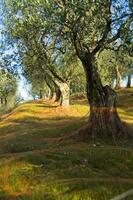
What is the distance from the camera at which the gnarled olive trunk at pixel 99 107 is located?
26219 millimetres

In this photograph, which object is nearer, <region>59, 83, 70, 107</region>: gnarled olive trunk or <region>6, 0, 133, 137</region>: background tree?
<region>6, 0, 133, 137</region>: background tree

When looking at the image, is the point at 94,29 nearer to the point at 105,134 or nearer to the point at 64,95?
the point at 105,134

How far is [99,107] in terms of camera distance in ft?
87.8

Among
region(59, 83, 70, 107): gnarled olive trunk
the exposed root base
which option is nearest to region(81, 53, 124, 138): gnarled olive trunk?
the exposed root base

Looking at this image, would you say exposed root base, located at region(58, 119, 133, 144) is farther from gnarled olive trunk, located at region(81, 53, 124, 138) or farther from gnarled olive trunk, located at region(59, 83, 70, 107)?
gnarled olive trunk, located at region(59, 83, 70, 107)

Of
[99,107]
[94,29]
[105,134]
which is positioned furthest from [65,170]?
[94,29]

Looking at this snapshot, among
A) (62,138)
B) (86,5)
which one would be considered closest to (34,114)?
(62,138)

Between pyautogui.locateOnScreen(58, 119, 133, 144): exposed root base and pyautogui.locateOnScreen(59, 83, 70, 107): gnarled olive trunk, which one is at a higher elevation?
pyautogui.locateOnScreen(59, 83, 70, 107): gnarled olive trunk

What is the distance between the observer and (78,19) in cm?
2550

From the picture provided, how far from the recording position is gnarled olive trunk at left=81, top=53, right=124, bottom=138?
26.2 m

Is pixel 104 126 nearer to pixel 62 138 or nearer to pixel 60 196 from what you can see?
pixel 62 138

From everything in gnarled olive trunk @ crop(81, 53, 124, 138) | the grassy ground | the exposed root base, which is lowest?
the grassy ground

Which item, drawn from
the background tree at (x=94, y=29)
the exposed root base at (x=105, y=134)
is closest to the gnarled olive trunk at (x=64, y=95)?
the background tree at (x=94, y=29)

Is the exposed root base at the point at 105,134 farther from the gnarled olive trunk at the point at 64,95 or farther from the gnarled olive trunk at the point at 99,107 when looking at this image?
the gnarled olive trunk at the point at 64,95
